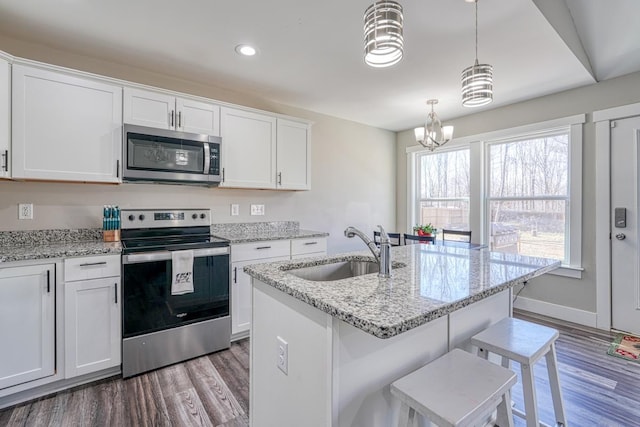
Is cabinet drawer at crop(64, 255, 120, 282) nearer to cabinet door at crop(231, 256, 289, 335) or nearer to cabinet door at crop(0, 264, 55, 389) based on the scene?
cabinet door at crop(0, 264, 55, 389)

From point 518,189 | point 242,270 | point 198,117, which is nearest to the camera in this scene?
point 242,270

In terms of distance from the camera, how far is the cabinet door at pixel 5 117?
200 cm

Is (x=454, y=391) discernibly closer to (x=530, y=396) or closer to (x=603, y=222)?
(x=530, y=396)

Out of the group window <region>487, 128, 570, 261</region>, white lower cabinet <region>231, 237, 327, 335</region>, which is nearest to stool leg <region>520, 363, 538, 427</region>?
white lower cabinet <region>231, 237, 327, 335</region>

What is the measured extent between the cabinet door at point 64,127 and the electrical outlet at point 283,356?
2038mm

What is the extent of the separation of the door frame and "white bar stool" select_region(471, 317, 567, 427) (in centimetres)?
211

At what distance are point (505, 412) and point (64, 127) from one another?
10.4ft

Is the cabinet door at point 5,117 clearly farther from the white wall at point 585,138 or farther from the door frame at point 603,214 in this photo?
the door frame at point 603,214

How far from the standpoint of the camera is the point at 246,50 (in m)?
2.46

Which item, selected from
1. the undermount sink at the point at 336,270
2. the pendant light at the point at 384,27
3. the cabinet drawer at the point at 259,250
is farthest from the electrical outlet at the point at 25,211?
the pendant light at the point at 384,27

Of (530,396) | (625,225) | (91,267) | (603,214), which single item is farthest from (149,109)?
(625,225)

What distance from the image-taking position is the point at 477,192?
159 inches

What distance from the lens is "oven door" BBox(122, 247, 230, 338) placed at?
2.22 m

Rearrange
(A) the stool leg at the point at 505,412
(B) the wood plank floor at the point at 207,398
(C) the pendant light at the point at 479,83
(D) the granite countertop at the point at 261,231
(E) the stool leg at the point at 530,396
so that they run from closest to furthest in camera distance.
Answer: (A) the stool leg at the point at 505,412 < (E) the stool leg at the point at 530,396 < (B) the wood plank floor at the point at 207,398 < (C) the pendant light at the point at 479,83 < (D) the granite countertop at the point at 261,231
